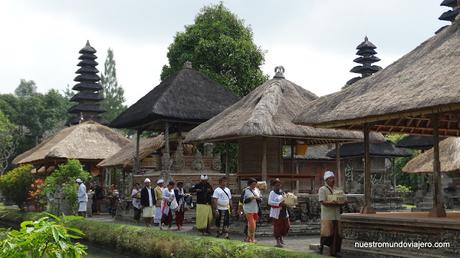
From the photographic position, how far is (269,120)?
53.5ft

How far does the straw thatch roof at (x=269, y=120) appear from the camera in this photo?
16.0 meters

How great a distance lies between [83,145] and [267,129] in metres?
16.9

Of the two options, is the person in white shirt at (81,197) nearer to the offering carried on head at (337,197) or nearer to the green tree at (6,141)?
the offering carried on head at (337,197)

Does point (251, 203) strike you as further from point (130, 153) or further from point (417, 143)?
point (417, 143)

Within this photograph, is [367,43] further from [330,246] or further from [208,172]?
A: [330,246]

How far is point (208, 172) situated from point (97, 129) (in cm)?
1266

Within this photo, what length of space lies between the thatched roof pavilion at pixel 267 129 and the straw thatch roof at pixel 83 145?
39.6ft

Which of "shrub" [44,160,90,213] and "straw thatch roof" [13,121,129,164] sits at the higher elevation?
"straw thatch roof" [13,121,129,164]

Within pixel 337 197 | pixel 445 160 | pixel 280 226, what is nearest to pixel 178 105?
pixel 280 226

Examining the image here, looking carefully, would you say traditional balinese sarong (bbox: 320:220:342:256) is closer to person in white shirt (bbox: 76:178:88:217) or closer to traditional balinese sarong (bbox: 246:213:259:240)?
traditional balinese sarong (bbox: 246:213:259:240)

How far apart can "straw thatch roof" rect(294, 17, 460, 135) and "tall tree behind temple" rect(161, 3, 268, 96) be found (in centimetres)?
1627

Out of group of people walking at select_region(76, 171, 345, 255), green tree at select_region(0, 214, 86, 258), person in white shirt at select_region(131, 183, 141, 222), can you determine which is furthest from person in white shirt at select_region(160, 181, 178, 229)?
green tree at select_region(0, 214, 86, 258)

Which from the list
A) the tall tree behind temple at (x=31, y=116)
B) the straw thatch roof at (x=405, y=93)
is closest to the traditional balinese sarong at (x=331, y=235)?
the straw thatch roof at (x=405, y=93)

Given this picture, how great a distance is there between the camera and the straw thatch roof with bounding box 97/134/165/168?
25.6m
